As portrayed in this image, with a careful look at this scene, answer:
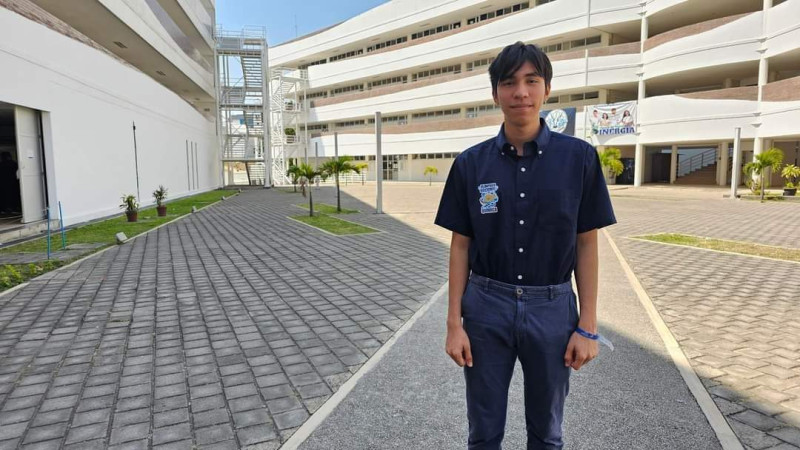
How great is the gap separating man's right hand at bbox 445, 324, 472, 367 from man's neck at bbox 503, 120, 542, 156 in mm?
774

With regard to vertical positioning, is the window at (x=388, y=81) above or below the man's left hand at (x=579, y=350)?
above

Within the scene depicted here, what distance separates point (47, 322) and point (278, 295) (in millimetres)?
2524

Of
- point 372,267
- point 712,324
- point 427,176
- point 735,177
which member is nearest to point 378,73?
point 427,176

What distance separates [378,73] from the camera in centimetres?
5256

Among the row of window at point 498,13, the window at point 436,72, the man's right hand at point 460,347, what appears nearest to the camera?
the man's right hand at point 460,347

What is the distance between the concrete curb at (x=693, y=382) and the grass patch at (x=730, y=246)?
4.37 metres

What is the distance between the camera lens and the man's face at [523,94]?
6.39 feet

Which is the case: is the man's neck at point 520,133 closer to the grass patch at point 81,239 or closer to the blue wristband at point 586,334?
the blue wristband at point 586,334

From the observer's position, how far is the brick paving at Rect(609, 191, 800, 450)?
3.34 metres

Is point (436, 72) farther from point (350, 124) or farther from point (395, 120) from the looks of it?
point (350, 124)

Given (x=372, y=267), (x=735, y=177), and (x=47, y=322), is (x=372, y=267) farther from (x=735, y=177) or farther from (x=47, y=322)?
(x=735, y=177)

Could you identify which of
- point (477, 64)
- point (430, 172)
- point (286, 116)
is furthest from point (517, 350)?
point (286, 116)

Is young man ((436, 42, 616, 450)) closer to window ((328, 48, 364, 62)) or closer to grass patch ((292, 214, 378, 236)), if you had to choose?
grass patch ((292, 214, 378, 236))

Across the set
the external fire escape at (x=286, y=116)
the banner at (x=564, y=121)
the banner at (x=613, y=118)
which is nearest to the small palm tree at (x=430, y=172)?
the external fire escape at (x=286, y=116)
